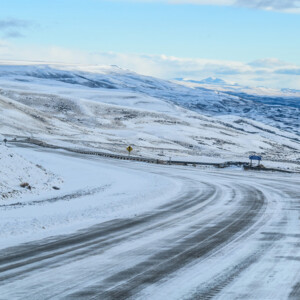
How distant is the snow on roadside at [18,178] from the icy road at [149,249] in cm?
291

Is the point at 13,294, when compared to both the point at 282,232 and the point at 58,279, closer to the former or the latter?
the point at 58,279

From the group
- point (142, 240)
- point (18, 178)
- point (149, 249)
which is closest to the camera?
point (149, 249)

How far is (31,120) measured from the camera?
109m

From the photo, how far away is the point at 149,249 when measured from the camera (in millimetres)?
9758

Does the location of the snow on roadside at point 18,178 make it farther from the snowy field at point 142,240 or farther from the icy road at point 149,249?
the icy road at point 149,249

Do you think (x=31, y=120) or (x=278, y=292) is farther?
(x=31, y=120)

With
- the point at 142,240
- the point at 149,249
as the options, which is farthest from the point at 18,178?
the point at 149,249

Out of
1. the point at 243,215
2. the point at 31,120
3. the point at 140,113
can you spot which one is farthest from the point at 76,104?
the point at 243,215

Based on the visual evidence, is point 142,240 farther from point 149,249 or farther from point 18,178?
point 18,178

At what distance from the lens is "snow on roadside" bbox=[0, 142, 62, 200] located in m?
21.5

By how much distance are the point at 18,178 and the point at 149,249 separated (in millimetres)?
15416

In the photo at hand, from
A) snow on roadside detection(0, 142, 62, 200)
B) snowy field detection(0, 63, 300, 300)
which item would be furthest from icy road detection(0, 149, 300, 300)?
snow on roadside detection(0, 142, 62, 200)

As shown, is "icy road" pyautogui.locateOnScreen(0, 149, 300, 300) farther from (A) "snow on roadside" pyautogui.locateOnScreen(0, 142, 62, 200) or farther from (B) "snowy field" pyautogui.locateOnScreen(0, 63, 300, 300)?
(A) "snow on roadside" pyautogui.locateOnScreen(0, 142, 62, 200)

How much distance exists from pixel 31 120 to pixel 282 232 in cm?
10194
